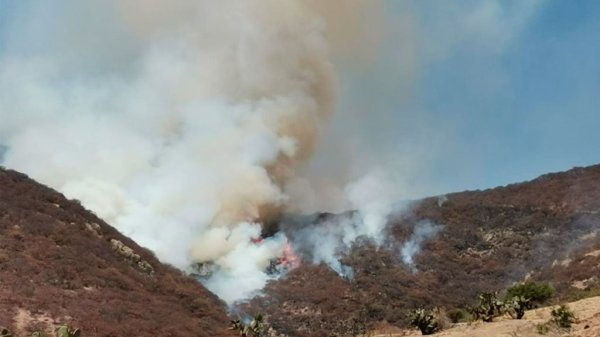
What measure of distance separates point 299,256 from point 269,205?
8.72m

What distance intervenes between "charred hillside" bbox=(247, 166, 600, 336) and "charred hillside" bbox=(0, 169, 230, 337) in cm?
1169

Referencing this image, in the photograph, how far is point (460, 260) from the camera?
83.9 metres

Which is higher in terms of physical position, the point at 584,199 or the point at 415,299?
the point at 584,199

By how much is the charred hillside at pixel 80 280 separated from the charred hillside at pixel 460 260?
38.4 ft

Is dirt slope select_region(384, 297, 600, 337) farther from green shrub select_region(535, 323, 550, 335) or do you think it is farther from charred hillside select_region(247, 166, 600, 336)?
charred hillside select_region(247, 166, 600, 336)

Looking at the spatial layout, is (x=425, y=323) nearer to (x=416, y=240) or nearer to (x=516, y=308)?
(x=516, y=308)

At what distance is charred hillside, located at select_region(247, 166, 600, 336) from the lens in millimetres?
62500

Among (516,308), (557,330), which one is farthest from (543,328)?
(516,308)

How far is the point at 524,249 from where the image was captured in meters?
80.5

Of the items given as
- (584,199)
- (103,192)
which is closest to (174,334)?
(103,192)

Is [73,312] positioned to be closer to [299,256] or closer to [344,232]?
[299,256]

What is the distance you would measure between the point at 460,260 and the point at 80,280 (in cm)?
5452

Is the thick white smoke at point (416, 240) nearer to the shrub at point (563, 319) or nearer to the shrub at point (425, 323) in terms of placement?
the shrub at point (425, 323)

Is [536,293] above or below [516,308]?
above
